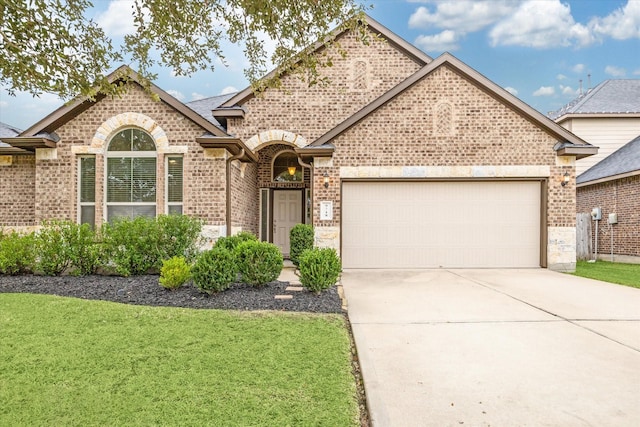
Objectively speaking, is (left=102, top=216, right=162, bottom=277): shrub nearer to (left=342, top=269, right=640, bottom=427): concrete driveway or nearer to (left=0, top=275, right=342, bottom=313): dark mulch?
(left=0, top=275, right=342, bottom=313): dark mulch

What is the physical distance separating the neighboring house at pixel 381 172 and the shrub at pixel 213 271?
11.0ft

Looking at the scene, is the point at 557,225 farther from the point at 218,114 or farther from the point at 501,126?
the point at 218,114

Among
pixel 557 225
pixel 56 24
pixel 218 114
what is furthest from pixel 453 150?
pixel 56 24

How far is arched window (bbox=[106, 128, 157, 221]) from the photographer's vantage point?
943 centimetres

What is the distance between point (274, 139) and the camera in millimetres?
11836

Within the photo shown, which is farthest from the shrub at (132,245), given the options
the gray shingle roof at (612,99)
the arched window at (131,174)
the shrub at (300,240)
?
the gray shingle roof at (612,99)

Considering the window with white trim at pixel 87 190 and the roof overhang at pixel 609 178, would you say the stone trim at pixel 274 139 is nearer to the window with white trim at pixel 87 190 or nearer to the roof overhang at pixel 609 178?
the window with white trim at pixel 87 190

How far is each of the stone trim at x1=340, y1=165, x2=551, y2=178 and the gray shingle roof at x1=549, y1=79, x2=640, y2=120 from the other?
9.17m

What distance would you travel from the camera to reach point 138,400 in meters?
2.91

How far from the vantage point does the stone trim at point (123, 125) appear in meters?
9.34

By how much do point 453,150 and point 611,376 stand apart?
299 inches

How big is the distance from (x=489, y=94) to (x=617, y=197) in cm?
749

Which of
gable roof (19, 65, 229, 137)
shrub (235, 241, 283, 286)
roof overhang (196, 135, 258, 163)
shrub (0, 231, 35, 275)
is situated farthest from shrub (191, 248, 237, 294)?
shrub (0, 231, 35, 275)

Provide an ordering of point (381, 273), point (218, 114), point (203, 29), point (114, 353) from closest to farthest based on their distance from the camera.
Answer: point (114, 353) < point (203, 29) < point (381, 273) < point (218, 114)
